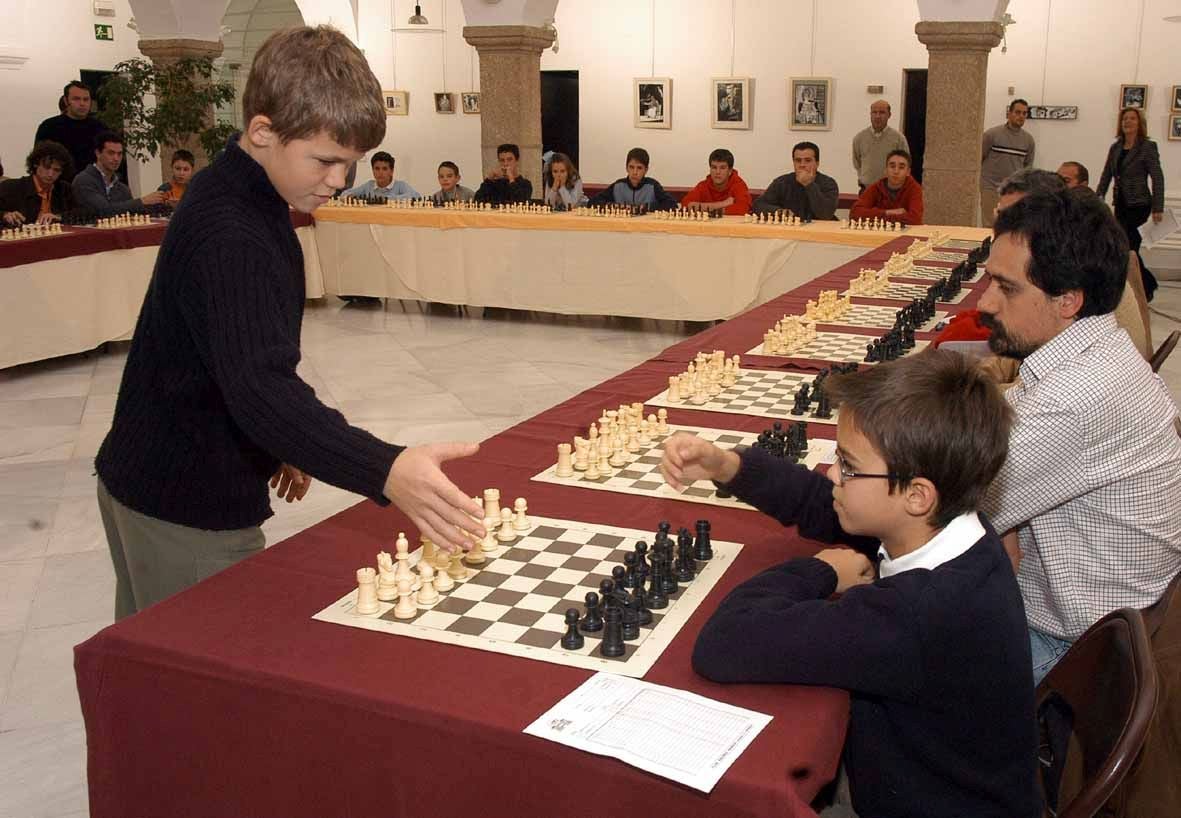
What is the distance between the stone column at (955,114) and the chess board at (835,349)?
274 inches

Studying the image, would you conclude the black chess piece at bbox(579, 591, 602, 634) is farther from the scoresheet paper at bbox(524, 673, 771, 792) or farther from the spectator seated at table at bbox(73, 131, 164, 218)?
the spectator seated at table at bbox(73, 131, 164, 218)

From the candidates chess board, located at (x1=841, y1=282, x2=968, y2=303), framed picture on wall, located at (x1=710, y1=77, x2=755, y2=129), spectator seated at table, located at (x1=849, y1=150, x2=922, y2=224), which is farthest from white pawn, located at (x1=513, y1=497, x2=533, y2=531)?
framed picture on wall, located at (x1=710, y1=77, x2=755, y2=129)

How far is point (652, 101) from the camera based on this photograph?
15.7m

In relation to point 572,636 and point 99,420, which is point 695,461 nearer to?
point 572,636

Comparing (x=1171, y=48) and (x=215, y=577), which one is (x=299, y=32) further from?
(x=1171, y=48)

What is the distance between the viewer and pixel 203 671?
185 centimetres

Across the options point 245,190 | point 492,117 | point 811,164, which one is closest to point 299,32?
point 245,190

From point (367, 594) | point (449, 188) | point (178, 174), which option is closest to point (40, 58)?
point (178, 174)

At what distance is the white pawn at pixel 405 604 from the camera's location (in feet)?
6.64

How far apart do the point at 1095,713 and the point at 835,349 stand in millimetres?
2486

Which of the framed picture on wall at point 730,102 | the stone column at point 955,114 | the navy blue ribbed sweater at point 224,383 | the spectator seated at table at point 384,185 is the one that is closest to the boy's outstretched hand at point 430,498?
the navy blue ribbed sweater at point 224,383

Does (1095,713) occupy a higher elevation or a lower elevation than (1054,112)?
lower

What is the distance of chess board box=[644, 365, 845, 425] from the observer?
136 inches

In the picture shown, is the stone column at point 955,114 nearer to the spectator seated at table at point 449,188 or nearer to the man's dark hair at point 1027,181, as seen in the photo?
the spectator seated at table at point 449,188
